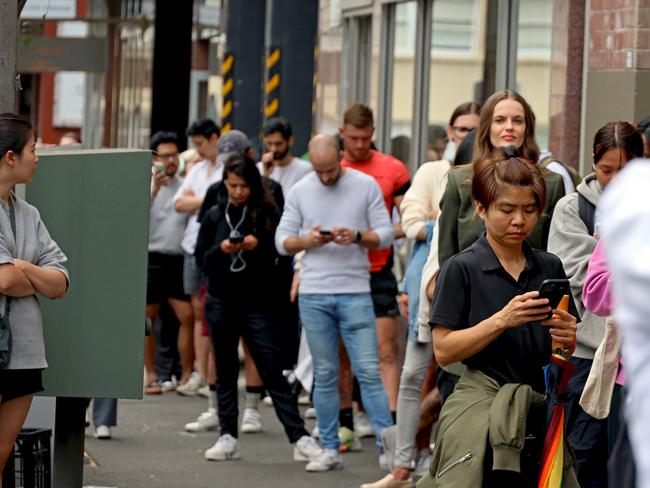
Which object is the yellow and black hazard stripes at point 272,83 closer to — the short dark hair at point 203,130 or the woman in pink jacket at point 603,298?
the short dark hair at point 203,130

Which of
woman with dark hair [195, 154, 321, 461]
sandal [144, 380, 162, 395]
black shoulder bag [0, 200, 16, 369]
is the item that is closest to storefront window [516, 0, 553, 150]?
woman with dark hair [195, 154, 321, 461]

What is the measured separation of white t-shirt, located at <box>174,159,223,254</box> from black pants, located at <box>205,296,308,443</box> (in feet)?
9.16

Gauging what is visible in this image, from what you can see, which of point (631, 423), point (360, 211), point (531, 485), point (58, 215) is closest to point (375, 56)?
point (360, 211)

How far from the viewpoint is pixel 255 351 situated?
366 inches

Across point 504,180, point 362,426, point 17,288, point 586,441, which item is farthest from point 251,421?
point 504,180

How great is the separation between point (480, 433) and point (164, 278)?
303 inches

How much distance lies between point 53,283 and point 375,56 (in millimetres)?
8037

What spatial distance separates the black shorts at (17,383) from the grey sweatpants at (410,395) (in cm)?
259

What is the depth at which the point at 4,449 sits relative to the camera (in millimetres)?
5988

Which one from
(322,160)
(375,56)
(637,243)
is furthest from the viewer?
(375,56)

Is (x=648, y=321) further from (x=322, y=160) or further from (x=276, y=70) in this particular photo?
(x=276, y=70)

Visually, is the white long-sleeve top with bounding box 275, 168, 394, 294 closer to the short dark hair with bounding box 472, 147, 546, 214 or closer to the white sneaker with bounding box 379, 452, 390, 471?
the white sneaker with bounding box 379, 452, 390, 471

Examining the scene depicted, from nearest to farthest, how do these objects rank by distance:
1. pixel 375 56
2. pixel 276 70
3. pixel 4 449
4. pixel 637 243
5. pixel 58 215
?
pixel 637 243
pixel 4 449
pixel 58 215
pixel 375 56
pixel 276 70

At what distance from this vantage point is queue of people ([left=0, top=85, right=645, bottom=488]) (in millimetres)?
5039
